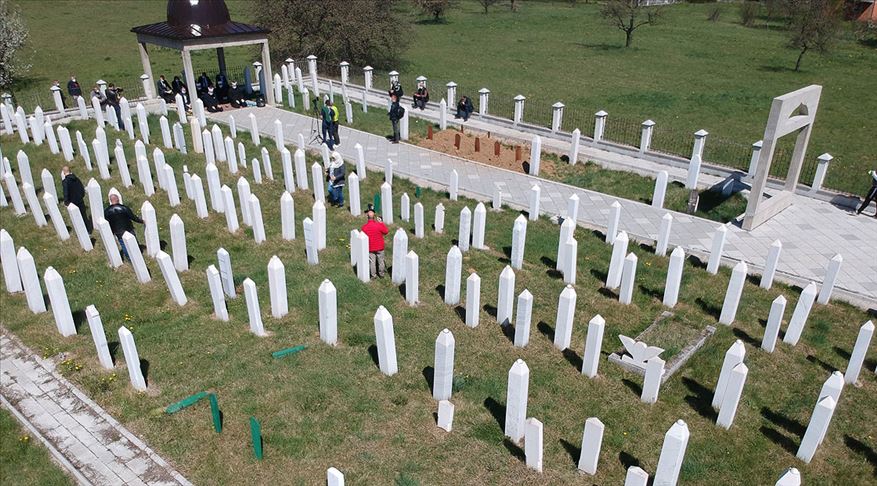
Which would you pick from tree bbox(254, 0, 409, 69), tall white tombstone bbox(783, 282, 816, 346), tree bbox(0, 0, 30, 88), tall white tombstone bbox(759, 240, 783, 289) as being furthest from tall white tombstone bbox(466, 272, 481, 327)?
tree bbox(0, 0, 30, 88)

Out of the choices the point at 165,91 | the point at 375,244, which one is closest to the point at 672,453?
the point at 375,244

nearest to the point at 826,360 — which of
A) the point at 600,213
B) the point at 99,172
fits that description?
the point at 600,213

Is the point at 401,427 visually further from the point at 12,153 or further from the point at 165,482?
the point at 12,153

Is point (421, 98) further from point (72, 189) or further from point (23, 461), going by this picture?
point (23, 461)

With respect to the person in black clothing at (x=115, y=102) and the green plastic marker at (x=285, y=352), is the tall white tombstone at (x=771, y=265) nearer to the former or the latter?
the green plastic marker at (x=285, y=352)

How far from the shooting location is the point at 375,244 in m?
10.3

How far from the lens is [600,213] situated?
13922mm

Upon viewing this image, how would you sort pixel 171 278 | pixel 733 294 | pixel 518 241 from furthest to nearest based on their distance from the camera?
pixel 518 241
pixel 733 294
pixel 171 278

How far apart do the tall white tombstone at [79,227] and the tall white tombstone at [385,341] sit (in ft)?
21.0

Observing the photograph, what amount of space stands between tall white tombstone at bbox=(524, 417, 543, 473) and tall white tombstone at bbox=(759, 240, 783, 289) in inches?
247

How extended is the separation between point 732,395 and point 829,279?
4.46 meters

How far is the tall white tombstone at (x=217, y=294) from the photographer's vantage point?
8.49 metres

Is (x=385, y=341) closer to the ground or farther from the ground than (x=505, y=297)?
farther from the ground

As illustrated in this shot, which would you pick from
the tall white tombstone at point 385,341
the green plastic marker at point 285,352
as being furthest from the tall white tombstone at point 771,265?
the green plastic marker at point 285,352
